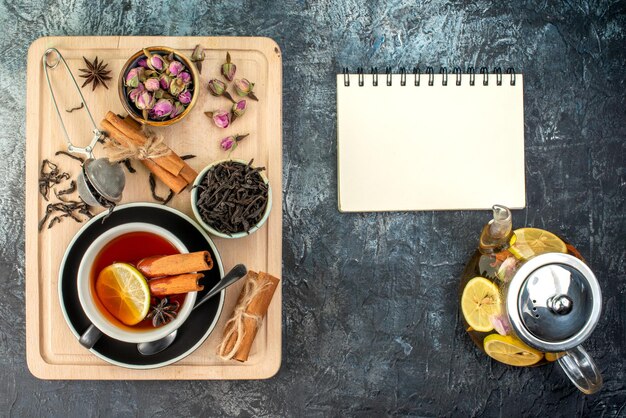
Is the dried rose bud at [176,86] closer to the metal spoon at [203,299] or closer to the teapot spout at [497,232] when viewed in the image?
the metal spoon at [203,299]

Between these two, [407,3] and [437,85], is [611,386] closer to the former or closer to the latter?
[437,85]

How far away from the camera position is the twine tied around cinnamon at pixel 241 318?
1176 mm

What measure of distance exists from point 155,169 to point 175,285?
242mm

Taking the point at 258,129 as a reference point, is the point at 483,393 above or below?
below

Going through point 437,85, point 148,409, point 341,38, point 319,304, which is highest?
point 341,38

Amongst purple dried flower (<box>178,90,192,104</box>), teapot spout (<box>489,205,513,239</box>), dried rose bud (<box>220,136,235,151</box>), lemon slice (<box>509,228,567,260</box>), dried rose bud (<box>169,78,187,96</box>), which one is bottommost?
lemon slice (<box>509,228,567,260</box>)

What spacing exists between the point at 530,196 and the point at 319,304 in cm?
56

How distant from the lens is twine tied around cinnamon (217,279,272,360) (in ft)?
3.86

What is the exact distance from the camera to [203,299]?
3.79 feet

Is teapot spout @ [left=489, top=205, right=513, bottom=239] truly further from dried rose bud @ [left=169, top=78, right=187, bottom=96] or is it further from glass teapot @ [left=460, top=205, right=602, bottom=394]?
dried rose bud @ [left=169, top=78, right=187, bottom=96]

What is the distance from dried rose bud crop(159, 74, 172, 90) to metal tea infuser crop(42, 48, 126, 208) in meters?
0.15

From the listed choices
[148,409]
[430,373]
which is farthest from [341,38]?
[148,409]

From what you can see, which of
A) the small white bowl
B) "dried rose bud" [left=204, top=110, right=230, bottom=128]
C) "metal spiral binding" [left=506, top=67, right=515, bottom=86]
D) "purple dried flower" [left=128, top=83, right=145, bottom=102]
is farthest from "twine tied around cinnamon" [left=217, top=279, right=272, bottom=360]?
"metal spiral binding" [left=506, top=67, right=515, bottom=86]

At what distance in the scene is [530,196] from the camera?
56.6 inches
